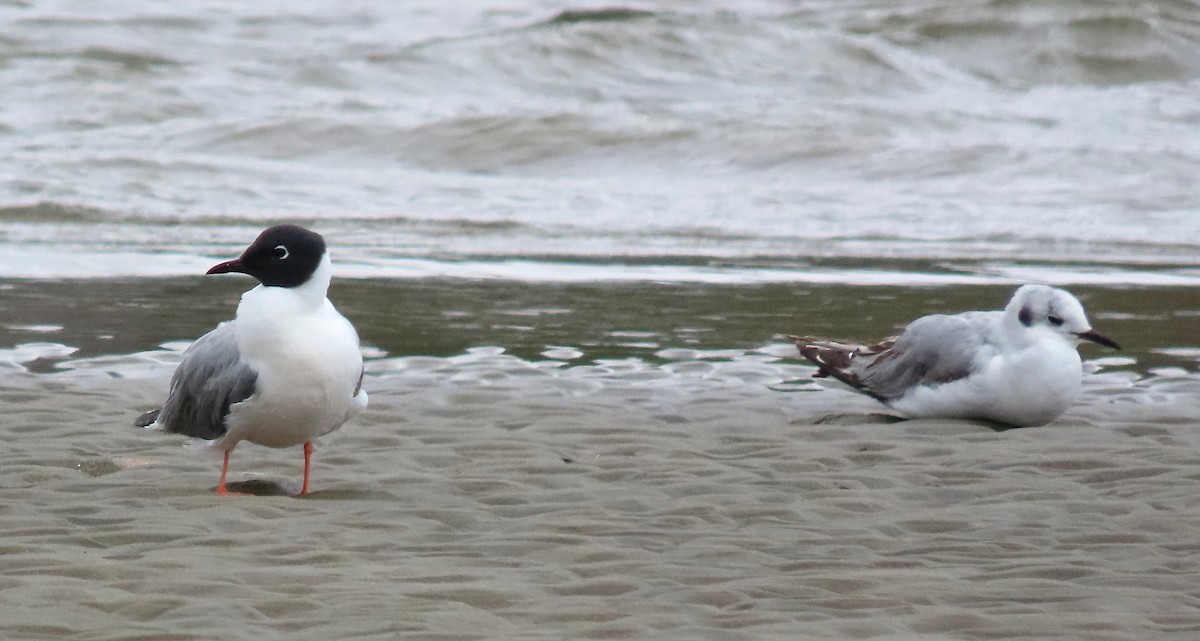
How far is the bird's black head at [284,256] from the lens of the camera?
518 cm

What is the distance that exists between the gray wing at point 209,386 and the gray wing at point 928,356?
9.04 feet

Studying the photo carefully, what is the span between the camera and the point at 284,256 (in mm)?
5199

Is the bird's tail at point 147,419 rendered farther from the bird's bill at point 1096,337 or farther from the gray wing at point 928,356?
the bird's bill at point 1096,337

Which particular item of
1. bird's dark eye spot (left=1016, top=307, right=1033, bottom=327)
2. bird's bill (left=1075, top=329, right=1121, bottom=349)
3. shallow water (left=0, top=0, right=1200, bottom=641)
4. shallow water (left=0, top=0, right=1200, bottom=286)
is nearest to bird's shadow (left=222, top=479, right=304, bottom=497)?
shallow water (left=0, top=0, right=1200, bottom=641)

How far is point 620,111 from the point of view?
20328 millimetres

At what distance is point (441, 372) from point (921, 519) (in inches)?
123

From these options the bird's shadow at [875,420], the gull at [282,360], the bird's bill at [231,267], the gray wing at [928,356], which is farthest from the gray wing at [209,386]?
the gray wing at [928,356]

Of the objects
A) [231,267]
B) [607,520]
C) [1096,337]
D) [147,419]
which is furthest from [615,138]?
[607,520]

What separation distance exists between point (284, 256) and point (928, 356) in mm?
2755

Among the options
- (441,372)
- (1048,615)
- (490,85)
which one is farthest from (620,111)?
(1048,615)

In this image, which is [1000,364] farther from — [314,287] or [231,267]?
[231,267]

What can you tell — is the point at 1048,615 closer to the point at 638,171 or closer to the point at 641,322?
the point at 641,322

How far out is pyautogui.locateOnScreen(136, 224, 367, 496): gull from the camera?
5133 mm

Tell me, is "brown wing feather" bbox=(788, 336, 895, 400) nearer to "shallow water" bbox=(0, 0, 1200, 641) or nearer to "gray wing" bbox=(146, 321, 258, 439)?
"shallow water" bbox=(0, 0, 1200, 641)
